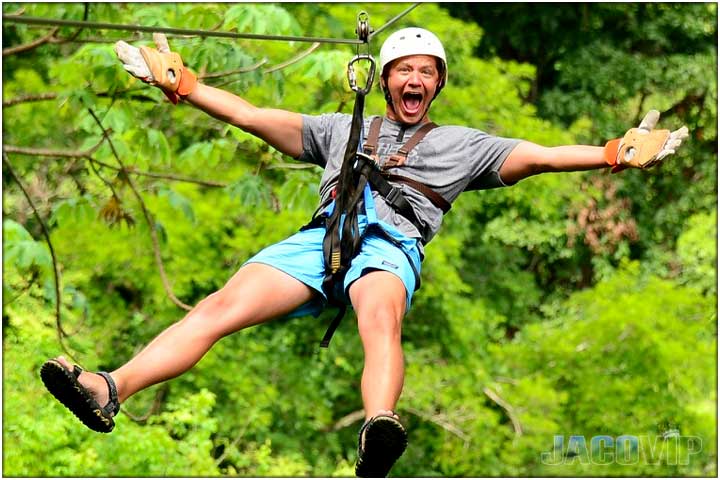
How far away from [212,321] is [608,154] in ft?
4.21

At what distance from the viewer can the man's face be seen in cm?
498

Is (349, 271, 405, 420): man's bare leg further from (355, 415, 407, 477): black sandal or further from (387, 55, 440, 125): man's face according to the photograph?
(387, 55, 440, 125): man's face

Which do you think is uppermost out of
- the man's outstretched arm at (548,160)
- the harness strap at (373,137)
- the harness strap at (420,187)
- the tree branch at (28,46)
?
the tree branch at (28,46)

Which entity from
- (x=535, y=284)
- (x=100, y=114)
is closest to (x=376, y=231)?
(x=100, y=114)

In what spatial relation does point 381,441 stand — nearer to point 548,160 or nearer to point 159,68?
point 548,160

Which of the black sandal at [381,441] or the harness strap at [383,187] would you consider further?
the harness strap at [383,187]

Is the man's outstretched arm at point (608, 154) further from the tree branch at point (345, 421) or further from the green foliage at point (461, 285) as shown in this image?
the tree branch at point (345, 421)

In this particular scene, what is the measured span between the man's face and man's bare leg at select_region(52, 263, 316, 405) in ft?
2.27

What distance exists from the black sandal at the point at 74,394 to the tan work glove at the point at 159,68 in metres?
0.97

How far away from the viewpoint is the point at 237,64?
7.53 meters

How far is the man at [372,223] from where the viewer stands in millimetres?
4383

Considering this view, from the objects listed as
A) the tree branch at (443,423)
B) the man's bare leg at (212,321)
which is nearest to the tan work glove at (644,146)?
the man's bare leg at (212,321)

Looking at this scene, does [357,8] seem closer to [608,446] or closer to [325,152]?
[608,446]

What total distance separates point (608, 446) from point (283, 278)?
37.2ft
